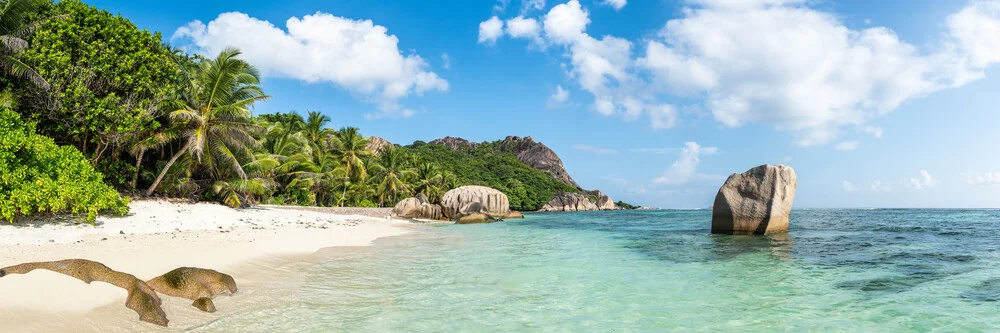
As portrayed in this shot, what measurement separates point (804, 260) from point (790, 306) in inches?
222

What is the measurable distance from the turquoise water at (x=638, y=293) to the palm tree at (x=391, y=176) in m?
38.4

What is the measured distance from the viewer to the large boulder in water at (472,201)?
1704 inches

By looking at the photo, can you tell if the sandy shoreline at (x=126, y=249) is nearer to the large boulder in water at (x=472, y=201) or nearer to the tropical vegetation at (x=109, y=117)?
the tropical vegetation at (x=109, y=117)

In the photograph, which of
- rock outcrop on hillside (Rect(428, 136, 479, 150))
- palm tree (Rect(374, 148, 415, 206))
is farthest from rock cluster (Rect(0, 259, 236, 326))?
rock outcrop on hillside (Rect(428, 136, 479, 150))

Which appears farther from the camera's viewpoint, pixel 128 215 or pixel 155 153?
pixel 155 153

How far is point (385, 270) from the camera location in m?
9.39

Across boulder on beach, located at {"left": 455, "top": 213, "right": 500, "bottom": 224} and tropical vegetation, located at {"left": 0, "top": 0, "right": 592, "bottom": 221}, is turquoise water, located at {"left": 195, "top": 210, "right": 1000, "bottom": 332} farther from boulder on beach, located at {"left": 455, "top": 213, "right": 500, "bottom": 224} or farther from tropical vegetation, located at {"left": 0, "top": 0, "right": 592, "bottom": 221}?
boulder on beach, located at {"left": 455, "top": 213, "right": 500, "bottom": 224}

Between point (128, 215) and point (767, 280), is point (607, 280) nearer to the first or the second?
point (767, 280)

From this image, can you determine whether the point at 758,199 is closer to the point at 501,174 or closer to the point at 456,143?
the point at 501,174

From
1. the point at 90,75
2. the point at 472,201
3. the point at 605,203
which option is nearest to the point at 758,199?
the point at 90,75

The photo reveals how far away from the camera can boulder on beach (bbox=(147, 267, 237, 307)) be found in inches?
238

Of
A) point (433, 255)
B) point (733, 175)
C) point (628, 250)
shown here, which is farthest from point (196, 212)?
point (733, 175)

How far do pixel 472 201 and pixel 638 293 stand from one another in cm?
3765

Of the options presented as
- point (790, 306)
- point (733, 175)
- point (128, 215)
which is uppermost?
point (733, 175)
